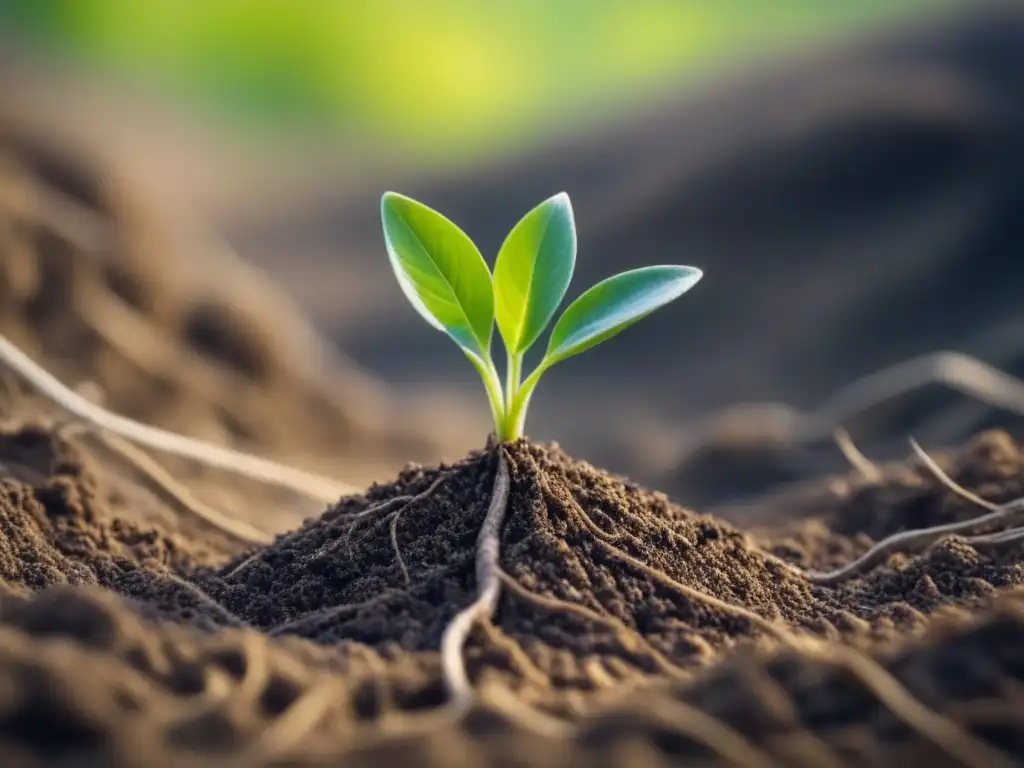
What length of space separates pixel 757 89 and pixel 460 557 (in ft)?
21.8

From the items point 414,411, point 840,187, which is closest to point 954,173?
point 840,187

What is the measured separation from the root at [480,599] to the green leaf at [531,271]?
188 millimetres

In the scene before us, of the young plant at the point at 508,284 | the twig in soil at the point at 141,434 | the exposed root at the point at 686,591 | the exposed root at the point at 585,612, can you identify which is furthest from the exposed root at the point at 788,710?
the twig in soil at the point at 141,434

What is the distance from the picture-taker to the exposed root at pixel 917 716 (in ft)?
2.78

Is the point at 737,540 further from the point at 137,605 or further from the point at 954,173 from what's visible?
the point at 954,173

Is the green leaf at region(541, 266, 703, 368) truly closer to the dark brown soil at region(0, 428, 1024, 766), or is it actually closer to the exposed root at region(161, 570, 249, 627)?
the dark brown soil at region(0, 428, 1024, 766)

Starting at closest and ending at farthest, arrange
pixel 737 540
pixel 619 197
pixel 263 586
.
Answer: pixel 263 586, pixel 737 540, pixel 619 197

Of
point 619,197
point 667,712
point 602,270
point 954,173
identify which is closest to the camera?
point 667,712

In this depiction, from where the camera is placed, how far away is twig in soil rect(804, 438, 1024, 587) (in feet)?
5.57

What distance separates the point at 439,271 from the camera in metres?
1.48

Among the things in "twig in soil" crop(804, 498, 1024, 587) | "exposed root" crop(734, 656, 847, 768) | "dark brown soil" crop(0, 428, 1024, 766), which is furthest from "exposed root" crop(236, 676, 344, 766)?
"twig in soil" crop(804, 498, 1024, 587)

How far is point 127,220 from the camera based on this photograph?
14.0 feet

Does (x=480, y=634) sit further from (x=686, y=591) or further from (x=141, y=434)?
(x=141, y=434)

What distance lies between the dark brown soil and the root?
0.02 metres
